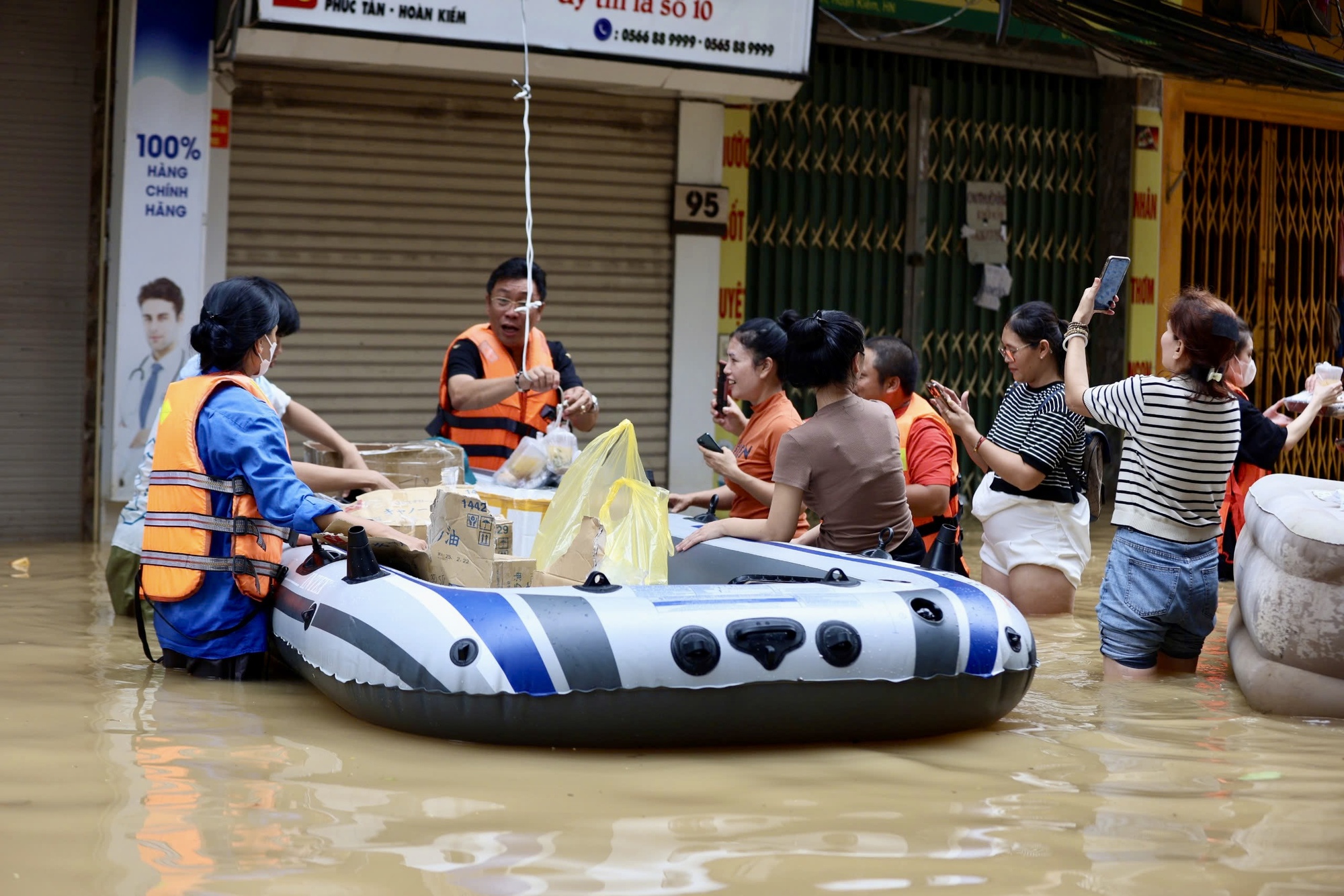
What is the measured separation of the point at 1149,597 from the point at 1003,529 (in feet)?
3.81

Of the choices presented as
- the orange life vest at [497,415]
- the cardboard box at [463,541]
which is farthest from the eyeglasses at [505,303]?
the cardboard box at [463,541]

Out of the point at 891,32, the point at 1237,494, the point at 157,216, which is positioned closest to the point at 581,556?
the point at 1237,494

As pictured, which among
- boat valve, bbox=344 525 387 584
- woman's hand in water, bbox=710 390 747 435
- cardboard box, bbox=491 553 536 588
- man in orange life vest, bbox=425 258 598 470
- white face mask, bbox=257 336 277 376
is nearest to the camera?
boat valve, bbox=344 525 387 584

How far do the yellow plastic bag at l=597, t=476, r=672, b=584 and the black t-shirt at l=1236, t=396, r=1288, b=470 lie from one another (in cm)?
285

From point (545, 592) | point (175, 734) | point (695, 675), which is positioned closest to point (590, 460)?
point (545, 592)

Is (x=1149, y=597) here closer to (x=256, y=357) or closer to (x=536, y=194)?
(x=256, y=357)

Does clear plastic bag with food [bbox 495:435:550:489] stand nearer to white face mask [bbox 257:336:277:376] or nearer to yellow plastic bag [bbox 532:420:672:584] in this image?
yellow plastic bag [bbox 532:420:672:584]

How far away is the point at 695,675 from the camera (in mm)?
3824

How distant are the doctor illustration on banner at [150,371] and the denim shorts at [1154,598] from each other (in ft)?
16.7

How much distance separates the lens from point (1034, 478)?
18.6 ft

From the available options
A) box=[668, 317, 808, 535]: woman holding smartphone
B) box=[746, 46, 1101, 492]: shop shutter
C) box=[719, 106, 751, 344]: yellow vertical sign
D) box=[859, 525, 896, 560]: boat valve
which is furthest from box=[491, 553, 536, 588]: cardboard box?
box=[746, 46, 1101, 492]: shop shutter

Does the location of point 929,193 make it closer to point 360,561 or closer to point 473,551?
point 473,551

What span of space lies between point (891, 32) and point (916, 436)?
5.15m

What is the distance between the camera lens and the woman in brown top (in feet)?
15.3
